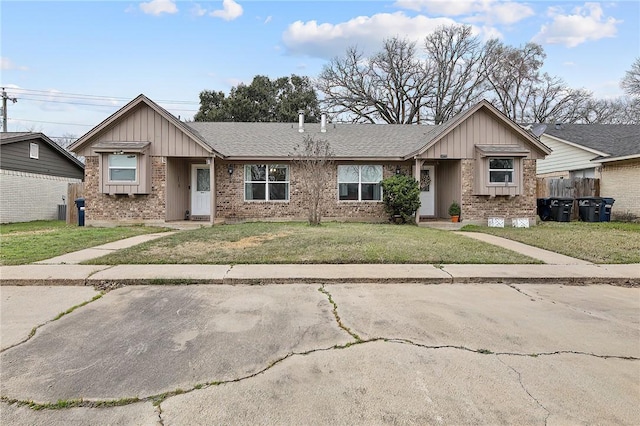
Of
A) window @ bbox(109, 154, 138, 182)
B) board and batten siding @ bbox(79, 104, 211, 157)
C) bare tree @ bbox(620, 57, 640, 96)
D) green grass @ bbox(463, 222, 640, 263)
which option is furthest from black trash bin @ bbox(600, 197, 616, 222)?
bare tree @ bbox(620, 57, 640, 96)

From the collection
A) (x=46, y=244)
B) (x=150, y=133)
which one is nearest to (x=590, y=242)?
(x=46, y=244)

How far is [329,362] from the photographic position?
114 inches

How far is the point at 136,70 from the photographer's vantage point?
1495 cm

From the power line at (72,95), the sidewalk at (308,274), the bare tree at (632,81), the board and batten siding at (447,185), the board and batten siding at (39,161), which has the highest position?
Result: the bare tree at (632,81)

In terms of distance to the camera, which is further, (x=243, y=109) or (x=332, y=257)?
(x=243, y=109)

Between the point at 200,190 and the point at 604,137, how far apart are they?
21.1 meters

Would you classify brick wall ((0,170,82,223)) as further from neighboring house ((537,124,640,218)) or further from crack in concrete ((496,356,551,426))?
neighboring house ((537,124,640,218))

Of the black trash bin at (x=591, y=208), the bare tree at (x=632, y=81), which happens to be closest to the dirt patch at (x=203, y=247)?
the black trash bin at (x=591, y=208)

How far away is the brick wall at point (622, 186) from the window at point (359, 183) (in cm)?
1075

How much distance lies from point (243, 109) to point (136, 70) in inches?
560

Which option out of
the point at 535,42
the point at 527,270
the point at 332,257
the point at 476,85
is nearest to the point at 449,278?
the point at 527,270

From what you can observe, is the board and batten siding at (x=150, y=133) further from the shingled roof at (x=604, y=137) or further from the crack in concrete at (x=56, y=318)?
the shingled roof at (x=604, y=137)

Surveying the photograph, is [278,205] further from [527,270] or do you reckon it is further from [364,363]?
[364,363]

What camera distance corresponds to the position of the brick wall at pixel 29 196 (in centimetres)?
1587
